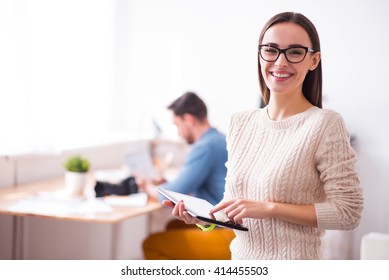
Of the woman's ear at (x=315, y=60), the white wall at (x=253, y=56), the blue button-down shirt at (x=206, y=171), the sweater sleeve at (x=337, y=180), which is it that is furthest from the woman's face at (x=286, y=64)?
the blue button-down shirt at (x=206, y=171)

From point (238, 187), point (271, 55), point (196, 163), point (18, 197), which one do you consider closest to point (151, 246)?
point (196, 163)

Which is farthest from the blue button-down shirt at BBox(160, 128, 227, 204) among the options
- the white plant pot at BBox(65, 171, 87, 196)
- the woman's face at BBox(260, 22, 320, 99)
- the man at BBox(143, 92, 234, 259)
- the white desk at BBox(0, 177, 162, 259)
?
the woman's face at BBox(260, 22, 320, 99)

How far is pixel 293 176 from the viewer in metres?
1.08

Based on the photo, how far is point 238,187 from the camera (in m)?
1.15

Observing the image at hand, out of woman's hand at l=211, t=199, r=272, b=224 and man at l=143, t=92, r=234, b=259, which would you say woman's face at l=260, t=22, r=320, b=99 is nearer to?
woman's hand at l=211, t=199, r=272, b=224

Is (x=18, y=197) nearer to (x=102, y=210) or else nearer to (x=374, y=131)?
(x=102, y=210)

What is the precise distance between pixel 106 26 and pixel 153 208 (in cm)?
113

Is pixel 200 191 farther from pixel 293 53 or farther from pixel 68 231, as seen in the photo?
pixel 293 53

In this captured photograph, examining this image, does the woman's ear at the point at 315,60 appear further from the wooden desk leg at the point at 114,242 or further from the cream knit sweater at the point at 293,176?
the wooden desk leg at the point at 114,242

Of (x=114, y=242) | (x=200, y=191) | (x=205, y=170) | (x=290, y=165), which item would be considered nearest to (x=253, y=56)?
(x=205, y=170)

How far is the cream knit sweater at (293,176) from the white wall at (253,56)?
19.9 inches

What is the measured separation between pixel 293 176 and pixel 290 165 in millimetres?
23

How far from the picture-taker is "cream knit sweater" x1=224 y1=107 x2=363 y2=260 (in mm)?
1043

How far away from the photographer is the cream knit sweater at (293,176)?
1.04 m
